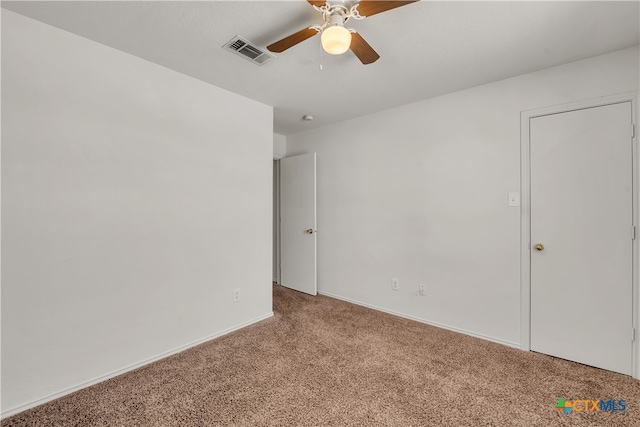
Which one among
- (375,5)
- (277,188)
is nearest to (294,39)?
(375,5)

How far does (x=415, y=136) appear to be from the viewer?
3.04 m

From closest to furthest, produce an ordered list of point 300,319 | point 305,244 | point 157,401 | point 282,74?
point 157,401 < point 282,74 < point 300,319 < point 305,244

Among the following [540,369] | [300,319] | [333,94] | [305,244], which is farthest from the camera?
[305,244]

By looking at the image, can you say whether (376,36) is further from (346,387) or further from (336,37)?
(346,387)

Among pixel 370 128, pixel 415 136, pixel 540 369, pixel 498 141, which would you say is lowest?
pixel 540 369

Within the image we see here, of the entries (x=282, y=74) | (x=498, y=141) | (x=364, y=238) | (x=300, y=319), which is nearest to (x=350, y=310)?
(x=300, y=319)

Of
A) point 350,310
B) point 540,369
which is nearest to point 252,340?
point 350,310

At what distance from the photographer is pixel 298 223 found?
4.04 meters

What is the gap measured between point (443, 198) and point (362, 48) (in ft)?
5.90

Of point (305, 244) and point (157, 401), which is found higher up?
point (305, 244)

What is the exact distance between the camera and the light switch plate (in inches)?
95.6

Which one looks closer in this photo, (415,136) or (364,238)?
(415,136)

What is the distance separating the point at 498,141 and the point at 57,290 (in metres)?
3.67

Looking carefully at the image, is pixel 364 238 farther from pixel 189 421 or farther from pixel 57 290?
pixel 57 290
